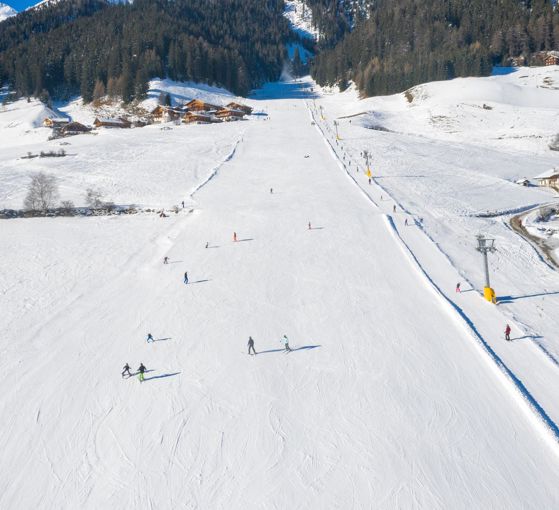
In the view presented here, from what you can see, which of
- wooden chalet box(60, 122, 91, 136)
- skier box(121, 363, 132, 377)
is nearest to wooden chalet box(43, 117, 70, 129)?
wooden chalet box(60, 122, 91, 136)

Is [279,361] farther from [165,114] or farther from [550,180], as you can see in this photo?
[165,114]

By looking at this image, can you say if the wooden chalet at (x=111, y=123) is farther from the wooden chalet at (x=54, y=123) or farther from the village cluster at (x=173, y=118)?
the wooden chalet at (x=54, y=123)

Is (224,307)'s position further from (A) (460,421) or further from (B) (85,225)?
(B) (85,225)

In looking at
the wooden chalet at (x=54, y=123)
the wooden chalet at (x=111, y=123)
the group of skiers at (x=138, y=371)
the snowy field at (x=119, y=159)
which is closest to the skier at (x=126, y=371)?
the group of skiers at (x=138, y=371)

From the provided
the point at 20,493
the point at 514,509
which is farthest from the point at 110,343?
the point at 514,509

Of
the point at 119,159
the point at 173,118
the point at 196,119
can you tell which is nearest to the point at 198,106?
the point at 173,118

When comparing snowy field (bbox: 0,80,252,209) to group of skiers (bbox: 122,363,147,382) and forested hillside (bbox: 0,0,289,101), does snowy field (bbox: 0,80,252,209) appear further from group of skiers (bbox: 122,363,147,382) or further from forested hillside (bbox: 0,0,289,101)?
group of skiers (bbox: 122,363,147,382)
